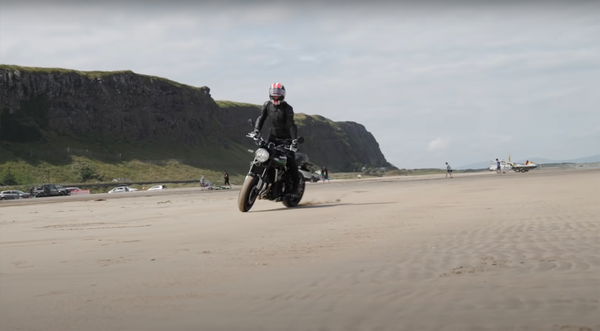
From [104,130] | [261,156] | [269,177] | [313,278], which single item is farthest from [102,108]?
[313,278]

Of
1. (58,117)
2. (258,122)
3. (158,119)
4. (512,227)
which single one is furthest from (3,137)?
(512,227)

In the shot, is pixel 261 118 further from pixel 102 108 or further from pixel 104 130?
pixel 102 108

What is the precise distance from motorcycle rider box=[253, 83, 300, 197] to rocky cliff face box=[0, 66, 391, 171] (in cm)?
11614

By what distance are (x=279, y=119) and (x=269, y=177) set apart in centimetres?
145

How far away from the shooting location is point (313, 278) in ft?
18.3

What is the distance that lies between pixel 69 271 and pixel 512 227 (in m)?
5.89

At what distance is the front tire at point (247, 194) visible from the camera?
15047mm

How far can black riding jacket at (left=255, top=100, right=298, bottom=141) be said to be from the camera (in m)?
16.3

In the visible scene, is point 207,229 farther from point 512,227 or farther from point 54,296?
point 54,296

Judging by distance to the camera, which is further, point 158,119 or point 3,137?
point 158,119

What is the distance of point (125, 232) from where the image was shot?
34.1 feet

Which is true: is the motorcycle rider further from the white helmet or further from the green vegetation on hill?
the green vegetation on hill

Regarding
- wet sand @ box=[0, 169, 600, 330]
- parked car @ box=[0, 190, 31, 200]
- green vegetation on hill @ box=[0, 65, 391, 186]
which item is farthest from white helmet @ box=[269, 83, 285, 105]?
green vegetation on hill @ box=[0, 65, 391, 186]

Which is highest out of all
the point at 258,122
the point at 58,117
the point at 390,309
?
the point at 58,117
